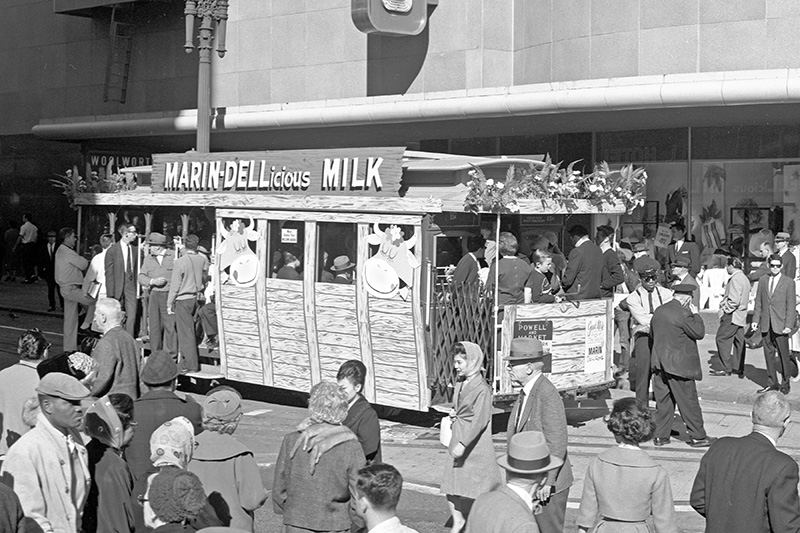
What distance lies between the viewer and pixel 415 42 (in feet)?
72.0

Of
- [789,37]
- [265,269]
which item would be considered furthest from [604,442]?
[789,37]

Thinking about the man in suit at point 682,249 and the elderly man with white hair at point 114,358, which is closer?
the elderly man with white hair at point 114,358

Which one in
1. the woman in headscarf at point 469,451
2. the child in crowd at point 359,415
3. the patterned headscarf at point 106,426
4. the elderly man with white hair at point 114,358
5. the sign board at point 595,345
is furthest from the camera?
the sign board at point 595,345

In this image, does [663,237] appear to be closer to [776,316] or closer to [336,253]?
[776,316]

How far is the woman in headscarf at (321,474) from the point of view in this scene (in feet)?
20.5

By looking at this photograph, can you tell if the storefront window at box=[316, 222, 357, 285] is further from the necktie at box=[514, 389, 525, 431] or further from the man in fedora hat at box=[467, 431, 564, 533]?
the man in fedora hat at box=[467, 431, 564, 533]

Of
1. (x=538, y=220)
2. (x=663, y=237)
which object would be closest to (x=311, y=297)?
(x=538, y=220)

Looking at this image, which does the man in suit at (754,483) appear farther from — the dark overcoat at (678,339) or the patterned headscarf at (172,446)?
the dark overcoat at (678,339)

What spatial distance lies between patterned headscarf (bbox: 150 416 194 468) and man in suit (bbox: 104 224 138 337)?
33.4 feet

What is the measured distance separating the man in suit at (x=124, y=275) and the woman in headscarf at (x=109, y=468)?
9255 mm

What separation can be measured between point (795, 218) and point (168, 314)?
37.1ft

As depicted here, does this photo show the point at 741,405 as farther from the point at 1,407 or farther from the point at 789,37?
the point at 1,407

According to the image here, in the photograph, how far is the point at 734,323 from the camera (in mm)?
15422

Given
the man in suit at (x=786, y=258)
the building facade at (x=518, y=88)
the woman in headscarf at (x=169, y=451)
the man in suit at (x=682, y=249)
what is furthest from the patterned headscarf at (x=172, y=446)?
the man in suit at (x=682, y=249)
